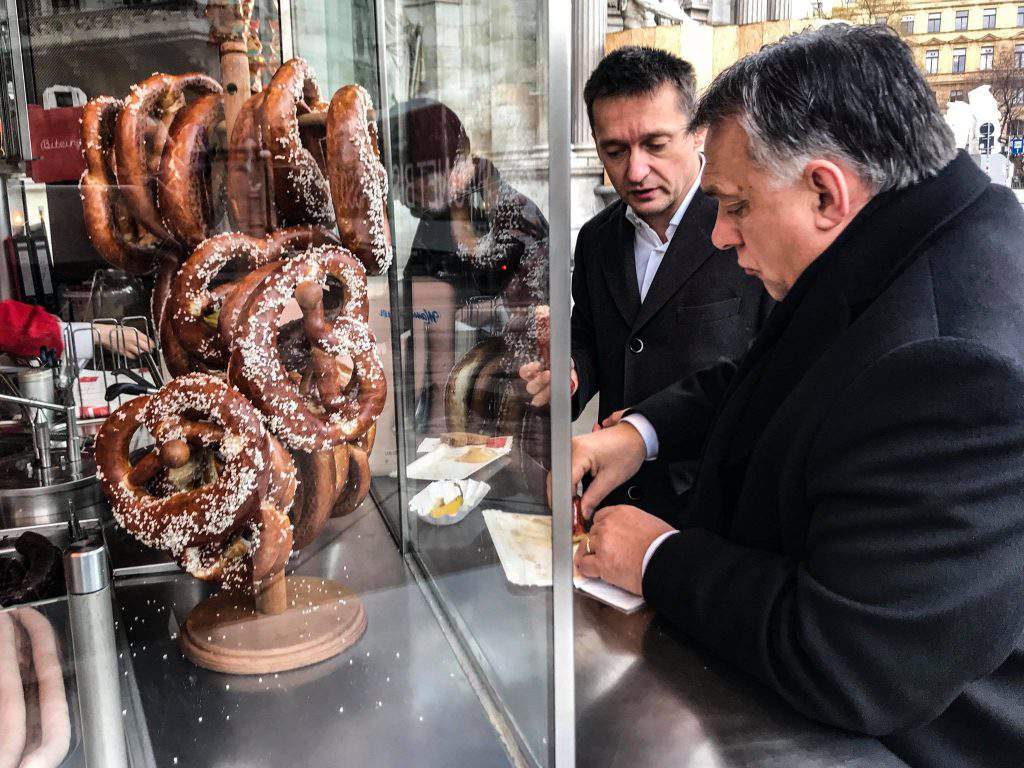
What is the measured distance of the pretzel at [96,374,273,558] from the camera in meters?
0.77

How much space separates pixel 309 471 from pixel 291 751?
29cm

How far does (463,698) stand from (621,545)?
30 centimetres

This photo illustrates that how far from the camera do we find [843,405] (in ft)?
2.54

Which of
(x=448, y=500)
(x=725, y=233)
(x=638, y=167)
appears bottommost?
(x=448, y=500)

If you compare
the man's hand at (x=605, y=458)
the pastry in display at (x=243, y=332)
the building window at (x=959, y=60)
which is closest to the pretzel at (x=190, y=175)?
the pastry in display at (x=243, y=332)

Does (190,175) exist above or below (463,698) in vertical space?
above

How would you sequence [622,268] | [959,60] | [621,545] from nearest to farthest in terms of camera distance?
1. [621,545]
2. [622,268]
3. [959,60]

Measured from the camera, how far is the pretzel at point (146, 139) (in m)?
0.75

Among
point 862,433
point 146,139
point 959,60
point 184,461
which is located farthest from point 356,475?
point 959,60

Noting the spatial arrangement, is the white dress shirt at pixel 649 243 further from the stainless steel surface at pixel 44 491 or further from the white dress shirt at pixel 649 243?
the stainless steel surface at pixel 44 491

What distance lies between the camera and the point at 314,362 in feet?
2.84

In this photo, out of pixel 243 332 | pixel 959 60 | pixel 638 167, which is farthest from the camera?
pixel 959 60

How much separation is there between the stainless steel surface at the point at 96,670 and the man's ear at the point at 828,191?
82 centimetres

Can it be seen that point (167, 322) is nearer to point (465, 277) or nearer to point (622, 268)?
point (465, 277)
